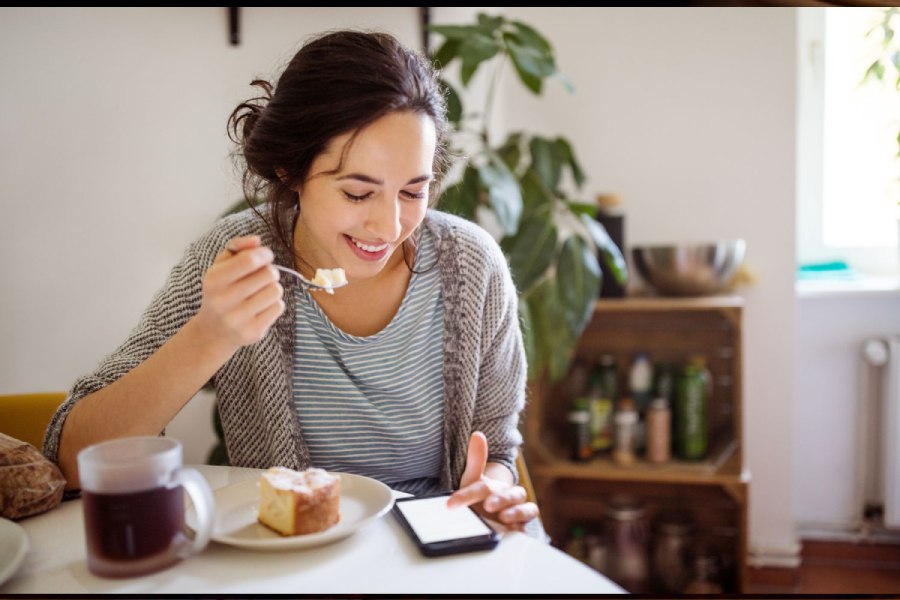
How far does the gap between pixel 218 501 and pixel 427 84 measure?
480mm

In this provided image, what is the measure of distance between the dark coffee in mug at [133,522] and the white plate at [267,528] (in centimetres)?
2

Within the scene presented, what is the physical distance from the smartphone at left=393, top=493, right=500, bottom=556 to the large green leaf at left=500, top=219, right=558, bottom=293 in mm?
903

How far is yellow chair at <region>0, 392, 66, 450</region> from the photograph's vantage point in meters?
0.76

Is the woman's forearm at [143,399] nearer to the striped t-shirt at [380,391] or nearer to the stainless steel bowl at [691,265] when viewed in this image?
the striped t-shirt at [380,391]

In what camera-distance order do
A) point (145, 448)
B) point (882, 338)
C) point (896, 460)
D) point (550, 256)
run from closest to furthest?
point (145, 448) → point (550, 256) → point (896, 460) → point (882, 338)

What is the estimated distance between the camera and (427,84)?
830 mm

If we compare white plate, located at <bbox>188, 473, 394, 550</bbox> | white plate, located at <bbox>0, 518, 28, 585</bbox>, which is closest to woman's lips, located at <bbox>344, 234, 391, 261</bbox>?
white plate, located at <bbox>188, 473, 394, 550</bbox>

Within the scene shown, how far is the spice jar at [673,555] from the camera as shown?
1.86 meters

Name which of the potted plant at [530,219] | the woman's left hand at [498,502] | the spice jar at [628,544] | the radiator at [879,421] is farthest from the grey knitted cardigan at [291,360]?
the radiator at [879,421]

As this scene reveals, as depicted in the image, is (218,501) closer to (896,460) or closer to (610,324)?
(610,324)

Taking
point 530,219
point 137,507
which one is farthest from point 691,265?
point 137,507

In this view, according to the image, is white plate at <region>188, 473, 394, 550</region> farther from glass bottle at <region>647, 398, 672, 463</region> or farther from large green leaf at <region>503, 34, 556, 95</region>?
glass bottle at <region>647, 398, 672, 463</region>

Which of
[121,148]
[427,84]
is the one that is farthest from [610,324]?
[121,148]

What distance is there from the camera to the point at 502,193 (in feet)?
5.02
